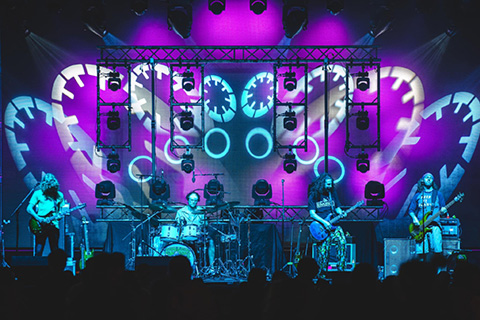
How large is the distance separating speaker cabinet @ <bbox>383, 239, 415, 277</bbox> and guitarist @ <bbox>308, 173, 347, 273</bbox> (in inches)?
45.7

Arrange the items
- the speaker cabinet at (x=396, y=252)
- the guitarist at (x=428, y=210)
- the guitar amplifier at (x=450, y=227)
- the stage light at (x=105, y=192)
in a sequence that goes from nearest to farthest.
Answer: the guitarist at (x=428, y=210)
the speaker cabinet at (x=396, y=252)
the guitar amplifier at (x=450, y=227)
the stage light at (x=105, y=192)

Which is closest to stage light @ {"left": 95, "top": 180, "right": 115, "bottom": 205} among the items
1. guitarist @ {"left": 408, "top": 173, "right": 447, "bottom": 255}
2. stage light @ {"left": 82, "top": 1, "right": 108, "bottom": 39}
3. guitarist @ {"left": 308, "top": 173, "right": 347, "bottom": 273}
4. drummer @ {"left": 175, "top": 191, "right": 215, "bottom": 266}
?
drummer @ {"left": 175, "top": 191, "right": 215, "bottom": 266}

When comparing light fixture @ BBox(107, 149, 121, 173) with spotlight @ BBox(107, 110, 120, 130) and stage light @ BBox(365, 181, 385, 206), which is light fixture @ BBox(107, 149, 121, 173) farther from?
stage light @ BBox(365, 181, 385, 206)

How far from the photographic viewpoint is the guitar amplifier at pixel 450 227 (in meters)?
11.2

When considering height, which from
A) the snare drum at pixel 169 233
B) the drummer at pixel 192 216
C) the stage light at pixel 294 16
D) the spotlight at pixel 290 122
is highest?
the stage light at pixel 294 16

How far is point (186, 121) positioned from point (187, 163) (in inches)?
38.0

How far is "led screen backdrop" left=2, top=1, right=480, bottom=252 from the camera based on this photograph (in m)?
13.2

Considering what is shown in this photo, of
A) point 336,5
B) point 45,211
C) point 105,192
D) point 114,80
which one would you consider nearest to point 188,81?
point 114,80

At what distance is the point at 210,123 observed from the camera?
44.1ft

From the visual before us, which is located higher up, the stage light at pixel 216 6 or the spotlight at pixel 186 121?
the stage light at pixel 216 6

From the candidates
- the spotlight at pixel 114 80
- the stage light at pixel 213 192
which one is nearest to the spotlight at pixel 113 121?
the spotlight at pixel 114 80

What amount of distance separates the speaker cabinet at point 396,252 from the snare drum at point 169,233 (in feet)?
13.7

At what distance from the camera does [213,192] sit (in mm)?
12297

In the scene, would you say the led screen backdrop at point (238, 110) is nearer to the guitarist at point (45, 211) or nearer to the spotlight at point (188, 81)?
the spotlight at point (188, 81)
